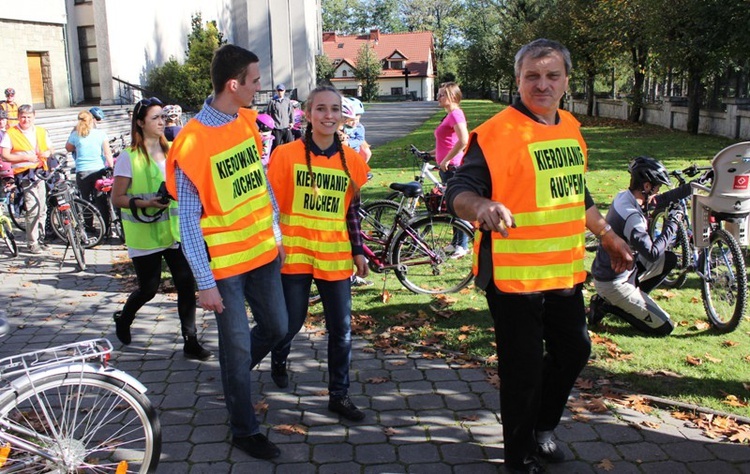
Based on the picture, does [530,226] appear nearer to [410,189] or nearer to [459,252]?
[410,189]

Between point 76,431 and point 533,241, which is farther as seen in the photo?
point 76,431

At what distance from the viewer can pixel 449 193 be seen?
315 cm

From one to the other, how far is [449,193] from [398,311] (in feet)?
10.9

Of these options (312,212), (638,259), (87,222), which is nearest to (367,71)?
(87,222)

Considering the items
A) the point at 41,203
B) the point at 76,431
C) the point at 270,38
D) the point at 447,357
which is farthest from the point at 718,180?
the point at 270,38

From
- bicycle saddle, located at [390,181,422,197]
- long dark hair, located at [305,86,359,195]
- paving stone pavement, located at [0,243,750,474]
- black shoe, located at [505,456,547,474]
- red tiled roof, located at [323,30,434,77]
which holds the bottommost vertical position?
paving stone pavement, located at [0,243,750,474]

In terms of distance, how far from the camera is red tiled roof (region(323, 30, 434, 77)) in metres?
94.8

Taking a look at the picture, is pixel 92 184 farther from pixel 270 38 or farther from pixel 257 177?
pixel 270 38

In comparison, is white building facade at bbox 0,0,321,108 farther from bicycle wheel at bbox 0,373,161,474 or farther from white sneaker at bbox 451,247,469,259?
bicycle wheel at bbox 0,373,161,474

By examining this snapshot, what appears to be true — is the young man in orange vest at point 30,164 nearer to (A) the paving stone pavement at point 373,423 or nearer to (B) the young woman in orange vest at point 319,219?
(A) the paving stone pavement at point 373,423

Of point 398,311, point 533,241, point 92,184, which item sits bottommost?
point 398,311

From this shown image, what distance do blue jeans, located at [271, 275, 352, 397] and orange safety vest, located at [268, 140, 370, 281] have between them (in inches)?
2.5

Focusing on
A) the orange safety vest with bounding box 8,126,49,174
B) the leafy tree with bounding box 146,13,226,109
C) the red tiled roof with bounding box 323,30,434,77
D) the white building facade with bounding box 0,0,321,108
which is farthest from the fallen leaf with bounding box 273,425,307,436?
the red tiled roof with bounding box 323,30,434,77

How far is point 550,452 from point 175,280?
286 cm
